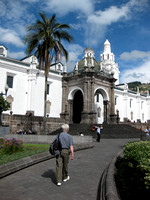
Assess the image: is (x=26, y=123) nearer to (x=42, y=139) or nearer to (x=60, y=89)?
(x=42, y=139)

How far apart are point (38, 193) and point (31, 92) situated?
25.1 m

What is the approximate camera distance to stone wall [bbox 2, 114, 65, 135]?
2188 cm

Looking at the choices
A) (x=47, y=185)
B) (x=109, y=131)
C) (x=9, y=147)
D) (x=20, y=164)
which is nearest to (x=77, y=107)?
(x=109, y=131)

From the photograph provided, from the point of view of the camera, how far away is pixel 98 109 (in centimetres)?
4069

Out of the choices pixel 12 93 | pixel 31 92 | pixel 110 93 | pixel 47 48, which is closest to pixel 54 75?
pixel 31 92

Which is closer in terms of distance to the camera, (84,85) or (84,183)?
(84,183)

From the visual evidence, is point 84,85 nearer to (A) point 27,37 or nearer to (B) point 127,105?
(A) point 27,37

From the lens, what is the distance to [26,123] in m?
23.2

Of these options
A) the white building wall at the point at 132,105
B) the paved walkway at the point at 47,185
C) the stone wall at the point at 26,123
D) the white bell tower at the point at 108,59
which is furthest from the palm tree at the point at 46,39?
the white bell tower at the point at 108,59

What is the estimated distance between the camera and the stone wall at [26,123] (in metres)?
21.9

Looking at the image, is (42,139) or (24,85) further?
(24,85)

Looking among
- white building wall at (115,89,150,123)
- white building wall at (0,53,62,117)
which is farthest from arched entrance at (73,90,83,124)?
white building wall at (115,89,150,123)

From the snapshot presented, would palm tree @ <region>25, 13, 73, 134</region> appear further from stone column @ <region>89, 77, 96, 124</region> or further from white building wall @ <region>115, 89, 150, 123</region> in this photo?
white building wall @ <region>115, 89, 150, 123</region>

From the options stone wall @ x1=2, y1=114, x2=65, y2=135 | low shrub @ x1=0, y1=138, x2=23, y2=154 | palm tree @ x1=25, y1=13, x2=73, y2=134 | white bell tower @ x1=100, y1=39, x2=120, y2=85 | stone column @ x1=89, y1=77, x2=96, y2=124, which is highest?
white bell tower @ x1=100, y1=39, x2=120, y2=85
